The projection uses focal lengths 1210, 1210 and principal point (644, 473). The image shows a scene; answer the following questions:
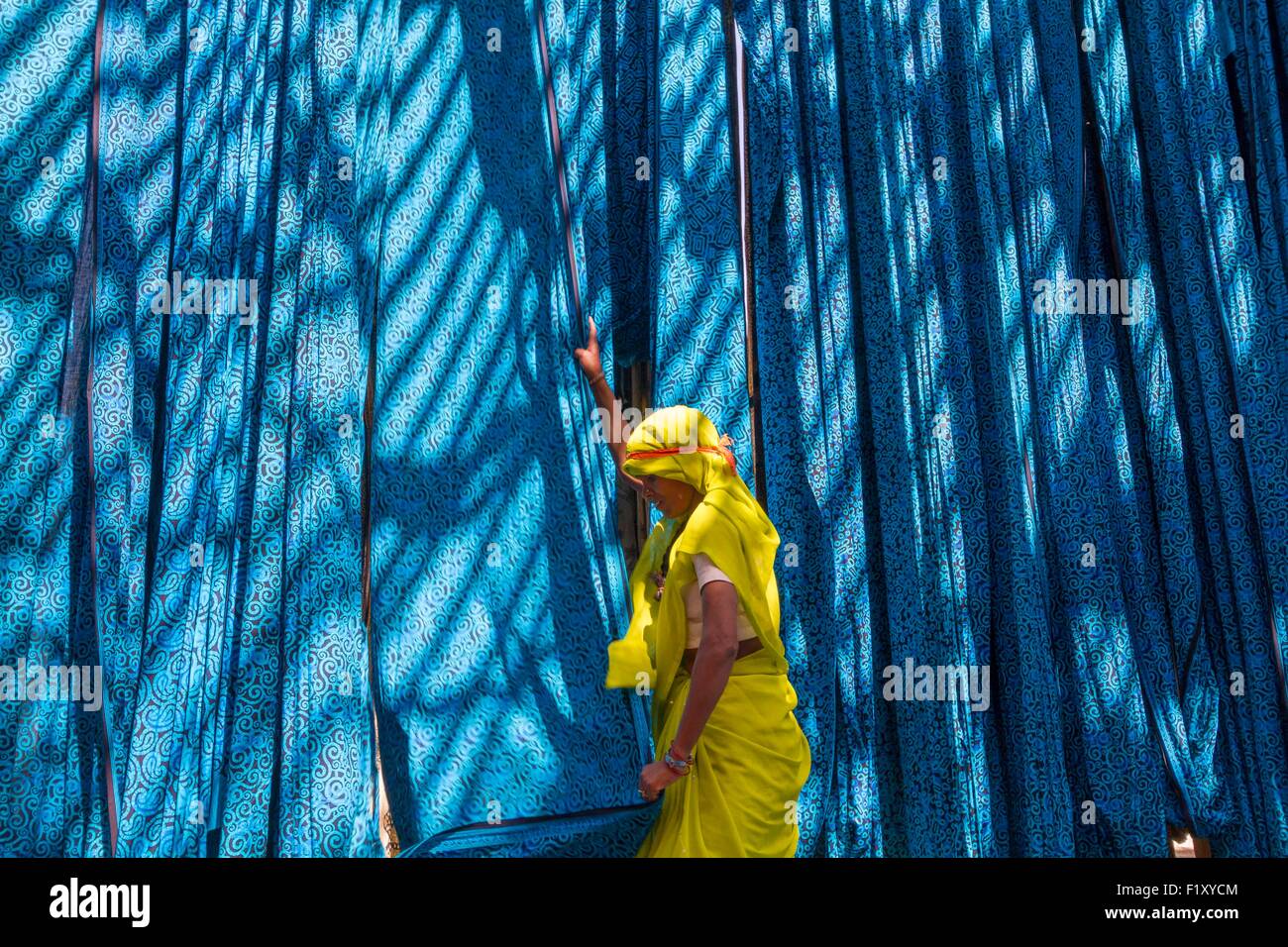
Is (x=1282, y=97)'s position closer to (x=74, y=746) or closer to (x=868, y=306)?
(x=868, y=306)

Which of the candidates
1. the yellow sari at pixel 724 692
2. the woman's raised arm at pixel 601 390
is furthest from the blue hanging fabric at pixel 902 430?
the yellow sari at pixel 724 692

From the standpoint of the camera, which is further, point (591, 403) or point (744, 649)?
point (591, 403)

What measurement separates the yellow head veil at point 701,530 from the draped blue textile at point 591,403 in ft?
1.84

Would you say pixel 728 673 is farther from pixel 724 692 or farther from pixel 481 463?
pixel 481 463

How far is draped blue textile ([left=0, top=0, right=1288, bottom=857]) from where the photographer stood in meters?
3.23

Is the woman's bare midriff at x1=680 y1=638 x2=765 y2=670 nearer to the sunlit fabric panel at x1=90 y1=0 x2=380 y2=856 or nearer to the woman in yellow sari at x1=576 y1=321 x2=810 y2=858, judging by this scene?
the woman in yellow sari at x1=576 y1=321 x2=810 y2=858

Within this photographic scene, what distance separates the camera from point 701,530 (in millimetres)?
2809

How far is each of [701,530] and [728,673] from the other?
332 mm

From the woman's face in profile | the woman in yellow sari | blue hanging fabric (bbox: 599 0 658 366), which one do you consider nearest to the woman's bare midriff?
the woman in yellow sari

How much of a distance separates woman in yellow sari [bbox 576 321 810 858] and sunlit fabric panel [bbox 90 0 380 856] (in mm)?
942

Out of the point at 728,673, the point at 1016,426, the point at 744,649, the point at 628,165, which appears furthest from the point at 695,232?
the point at 728,673

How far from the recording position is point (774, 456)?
155 inches

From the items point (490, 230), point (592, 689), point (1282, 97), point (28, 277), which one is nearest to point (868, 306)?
point (490, 230)

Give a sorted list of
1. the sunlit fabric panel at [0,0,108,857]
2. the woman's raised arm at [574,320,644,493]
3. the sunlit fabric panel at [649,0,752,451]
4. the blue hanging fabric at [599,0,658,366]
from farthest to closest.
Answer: the blue hanging fabric at [599,0,658,366] → the sunlit fabric panel at [649,0,752,451] → the woman's raised arm at [574,320,644,493] → the sunlit fabric panel at [0,0,108,857]
